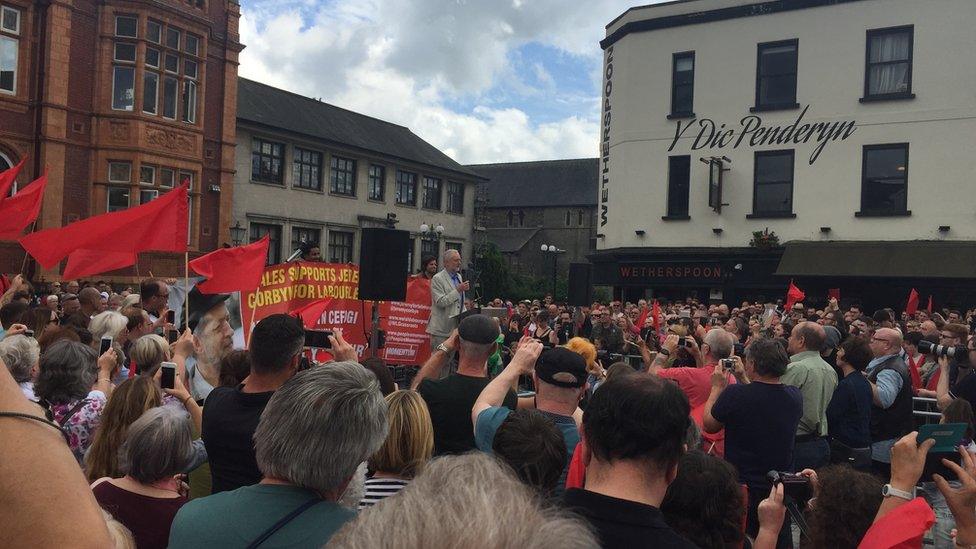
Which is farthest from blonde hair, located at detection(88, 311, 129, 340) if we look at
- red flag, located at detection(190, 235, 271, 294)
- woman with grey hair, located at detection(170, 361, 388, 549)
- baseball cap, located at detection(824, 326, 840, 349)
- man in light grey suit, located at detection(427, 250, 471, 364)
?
baseball cap, located at detection(824, 326, 840, 349)

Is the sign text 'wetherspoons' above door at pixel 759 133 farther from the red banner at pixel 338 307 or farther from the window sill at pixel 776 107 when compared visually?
the red banner at pixel 338 307

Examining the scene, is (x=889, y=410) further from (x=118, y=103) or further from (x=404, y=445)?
(x=118, y=103)

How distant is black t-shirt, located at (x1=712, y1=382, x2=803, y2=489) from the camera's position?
4.88 metres

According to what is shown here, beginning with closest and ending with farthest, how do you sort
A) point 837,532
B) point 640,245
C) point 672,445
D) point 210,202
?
point 672,445, point 837,532, point 640,245, point 210,202

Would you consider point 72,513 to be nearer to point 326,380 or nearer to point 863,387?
point 326,380

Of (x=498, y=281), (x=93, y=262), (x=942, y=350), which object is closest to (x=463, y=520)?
(x=942, y=350)

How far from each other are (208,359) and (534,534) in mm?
6042

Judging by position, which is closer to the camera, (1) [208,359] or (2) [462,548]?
(2) [462,548]

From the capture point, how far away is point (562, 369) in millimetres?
3750

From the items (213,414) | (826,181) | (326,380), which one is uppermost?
(826,181)

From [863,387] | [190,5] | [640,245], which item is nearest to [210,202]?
[190,5]

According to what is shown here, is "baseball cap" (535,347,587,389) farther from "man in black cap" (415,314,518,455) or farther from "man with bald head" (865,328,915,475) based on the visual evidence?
Answer: "man with bald head" (865,328,915,475)

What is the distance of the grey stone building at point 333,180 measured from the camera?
32.0 m

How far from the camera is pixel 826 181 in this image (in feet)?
75.7
